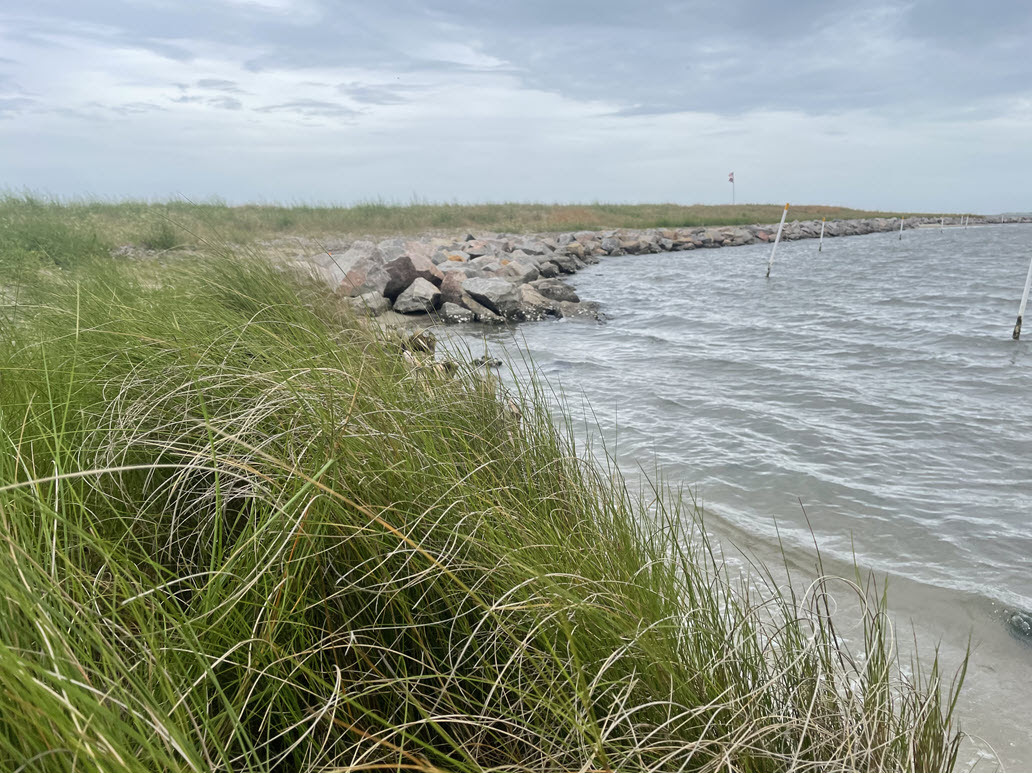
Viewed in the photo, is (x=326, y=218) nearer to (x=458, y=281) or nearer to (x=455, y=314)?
(x=458, y=281)

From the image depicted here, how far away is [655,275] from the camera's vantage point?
1895cm

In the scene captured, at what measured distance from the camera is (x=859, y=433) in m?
5.74

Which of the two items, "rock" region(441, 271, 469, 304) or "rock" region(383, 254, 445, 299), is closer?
"rock" region(383, 254, 445, 299)

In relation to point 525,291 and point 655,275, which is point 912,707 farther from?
point 655,275

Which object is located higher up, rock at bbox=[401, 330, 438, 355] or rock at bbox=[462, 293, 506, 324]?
rock at bbox=[401, 330, 438, 355]

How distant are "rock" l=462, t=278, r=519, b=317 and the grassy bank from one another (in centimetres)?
374

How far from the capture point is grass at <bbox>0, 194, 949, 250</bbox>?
12750 millimetres

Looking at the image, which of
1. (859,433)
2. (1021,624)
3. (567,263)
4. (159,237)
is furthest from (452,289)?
(1021,624)

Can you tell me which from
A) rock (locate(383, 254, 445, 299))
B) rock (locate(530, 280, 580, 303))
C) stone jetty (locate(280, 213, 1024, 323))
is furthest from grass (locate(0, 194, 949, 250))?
rock (locate(530, 280, 580, 303))

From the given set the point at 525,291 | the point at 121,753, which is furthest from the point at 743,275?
the point at 121,753

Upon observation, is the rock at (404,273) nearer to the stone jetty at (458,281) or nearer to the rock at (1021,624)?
the stone jetty at (458,281)

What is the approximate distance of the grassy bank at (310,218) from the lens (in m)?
11.3

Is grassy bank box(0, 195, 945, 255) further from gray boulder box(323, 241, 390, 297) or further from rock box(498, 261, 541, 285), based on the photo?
rock box(498, 261, 541, 285)

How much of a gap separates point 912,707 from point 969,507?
3.38 m
